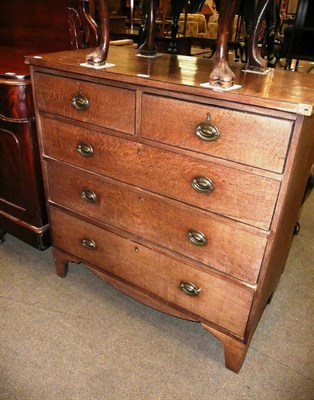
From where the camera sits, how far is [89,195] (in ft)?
4.60

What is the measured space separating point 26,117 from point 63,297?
831mm

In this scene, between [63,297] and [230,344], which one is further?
[63,297]

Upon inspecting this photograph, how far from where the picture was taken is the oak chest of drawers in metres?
0.95

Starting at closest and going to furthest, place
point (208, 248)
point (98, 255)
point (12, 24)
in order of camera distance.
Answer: point (208, 248)
point (98, 255)
point (12, 24)

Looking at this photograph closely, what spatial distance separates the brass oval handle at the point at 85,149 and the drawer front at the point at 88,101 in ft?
0.33

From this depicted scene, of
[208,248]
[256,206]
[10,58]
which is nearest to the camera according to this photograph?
[256,206]

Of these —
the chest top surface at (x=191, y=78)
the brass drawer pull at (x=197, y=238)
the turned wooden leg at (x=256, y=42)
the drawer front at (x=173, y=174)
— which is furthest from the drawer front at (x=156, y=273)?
the turned wooden leg at (x=256, y=42)

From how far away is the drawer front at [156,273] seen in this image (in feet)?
3.99

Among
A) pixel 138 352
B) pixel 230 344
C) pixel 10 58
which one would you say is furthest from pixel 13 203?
pixel 230 344

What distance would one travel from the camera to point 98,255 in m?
1.52

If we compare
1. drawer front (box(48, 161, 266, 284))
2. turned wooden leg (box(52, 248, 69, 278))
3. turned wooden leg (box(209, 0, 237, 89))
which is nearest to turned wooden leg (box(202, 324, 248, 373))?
drawer front (box(48, 161, 266, 284))

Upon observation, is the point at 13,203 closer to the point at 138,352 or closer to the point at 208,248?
the point at 138,352

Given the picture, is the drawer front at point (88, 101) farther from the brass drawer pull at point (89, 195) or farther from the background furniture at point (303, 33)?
the background furniture at point (303, 33)

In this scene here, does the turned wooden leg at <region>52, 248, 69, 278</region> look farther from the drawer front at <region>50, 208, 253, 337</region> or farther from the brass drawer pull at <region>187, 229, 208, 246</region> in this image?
the brass drawer pull at <region>187, 229, 208, 246</region>
